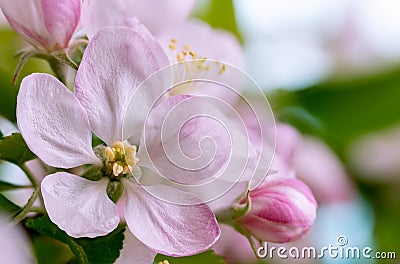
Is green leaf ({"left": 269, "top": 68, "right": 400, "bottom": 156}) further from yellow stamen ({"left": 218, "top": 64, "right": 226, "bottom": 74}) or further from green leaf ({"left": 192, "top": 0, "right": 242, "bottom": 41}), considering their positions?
yellow stamen ({"left": 218, "top": 64, "right": 226, "bottom": 74})

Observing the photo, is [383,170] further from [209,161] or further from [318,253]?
[209,161]

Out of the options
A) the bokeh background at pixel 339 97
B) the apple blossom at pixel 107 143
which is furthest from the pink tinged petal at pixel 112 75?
the bokeh background at pixel 339 97

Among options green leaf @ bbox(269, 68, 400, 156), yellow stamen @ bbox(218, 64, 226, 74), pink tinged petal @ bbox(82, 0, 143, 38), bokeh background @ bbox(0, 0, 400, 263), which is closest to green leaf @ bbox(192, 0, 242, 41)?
bokeh background @ bbox(0, 0, 400, 263)

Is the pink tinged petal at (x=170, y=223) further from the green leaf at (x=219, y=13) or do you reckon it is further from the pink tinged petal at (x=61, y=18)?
the green leaf at (x=219, y=13)

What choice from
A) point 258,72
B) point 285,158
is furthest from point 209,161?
point 258,72

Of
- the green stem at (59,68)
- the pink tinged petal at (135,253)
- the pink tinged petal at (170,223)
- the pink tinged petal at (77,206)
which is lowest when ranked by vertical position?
the pink tinged petal at (135,253)

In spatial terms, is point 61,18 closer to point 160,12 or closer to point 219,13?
point 160,12

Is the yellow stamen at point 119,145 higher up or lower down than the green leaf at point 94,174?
higher up
